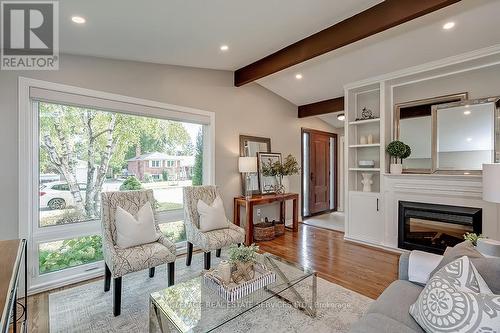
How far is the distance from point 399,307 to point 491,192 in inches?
45.0

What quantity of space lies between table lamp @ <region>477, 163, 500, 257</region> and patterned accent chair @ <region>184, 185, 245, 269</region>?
2.28 meters

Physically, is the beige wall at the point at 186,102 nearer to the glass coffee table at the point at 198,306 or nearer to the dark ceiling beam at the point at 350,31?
the dark ceiling beam at the point at 350,31

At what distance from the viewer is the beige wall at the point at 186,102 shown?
2.30m

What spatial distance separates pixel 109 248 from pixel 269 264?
150 cm

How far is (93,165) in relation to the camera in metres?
2.94

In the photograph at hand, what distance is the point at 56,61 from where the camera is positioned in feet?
8.30

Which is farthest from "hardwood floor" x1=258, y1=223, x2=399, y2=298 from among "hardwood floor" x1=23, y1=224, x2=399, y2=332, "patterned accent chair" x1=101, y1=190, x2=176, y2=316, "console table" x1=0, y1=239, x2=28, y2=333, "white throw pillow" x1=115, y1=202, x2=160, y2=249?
"console table" x1=0, y1=239, x2=28, y2=333

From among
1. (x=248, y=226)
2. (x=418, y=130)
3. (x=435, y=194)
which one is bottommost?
(x=248, y=226)

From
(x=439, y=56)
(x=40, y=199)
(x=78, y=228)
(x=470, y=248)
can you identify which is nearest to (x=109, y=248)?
(x=78, y=228)

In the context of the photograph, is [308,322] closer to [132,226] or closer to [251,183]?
[132,226]

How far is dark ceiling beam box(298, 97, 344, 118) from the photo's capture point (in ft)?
15.8

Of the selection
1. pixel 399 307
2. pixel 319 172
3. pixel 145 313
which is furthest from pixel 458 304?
pixel 319 172

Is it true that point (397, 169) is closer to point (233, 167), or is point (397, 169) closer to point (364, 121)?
point (364, 121)

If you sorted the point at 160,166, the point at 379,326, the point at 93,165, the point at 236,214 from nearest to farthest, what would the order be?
the point at 379,326 < the point at 93,165 < the point at 160,166 < the point at 236,214
